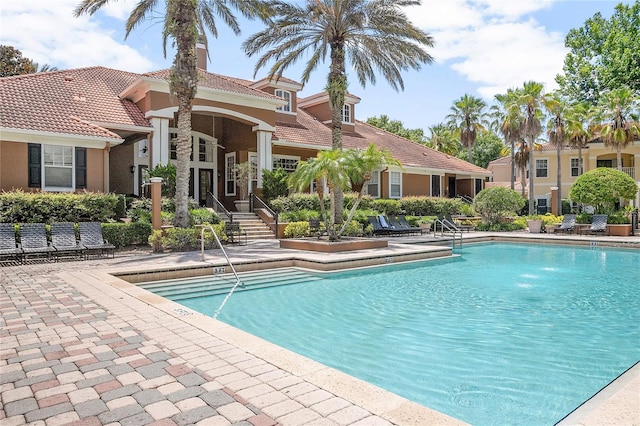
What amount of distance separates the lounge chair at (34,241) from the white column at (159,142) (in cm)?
724

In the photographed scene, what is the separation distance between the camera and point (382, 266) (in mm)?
13625

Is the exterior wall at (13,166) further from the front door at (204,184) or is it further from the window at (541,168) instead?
the window at (541,168)

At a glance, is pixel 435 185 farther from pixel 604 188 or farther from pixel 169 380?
pixel 169 380

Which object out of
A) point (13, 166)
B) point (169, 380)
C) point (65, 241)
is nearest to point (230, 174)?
point (13, 166)

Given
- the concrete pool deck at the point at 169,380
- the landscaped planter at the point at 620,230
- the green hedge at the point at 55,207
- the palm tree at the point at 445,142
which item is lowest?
the concrete pool deck at the point at 169,380

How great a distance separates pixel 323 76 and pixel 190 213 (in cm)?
846

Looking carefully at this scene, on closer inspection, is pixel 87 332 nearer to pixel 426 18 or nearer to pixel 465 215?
pixel 426 18

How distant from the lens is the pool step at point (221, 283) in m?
9.70

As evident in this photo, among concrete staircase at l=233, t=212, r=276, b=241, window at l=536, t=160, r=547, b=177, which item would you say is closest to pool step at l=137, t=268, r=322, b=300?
concrete staircase at l=233, t=212, r=276, b=241

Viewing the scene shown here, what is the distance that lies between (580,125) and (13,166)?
3699cm

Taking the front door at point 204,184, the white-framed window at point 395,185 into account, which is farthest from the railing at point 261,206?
the white-framed window at point 395,185

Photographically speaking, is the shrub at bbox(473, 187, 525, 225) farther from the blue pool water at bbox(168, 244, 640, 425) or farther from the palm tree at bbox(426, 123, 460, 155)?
the palm tree at bbox(426, 123, 460, 155)

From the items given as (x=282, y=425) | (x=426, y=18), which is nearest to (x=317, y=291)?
(x=282, y=425)

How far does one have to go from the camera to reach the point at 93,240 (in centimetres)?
1380
